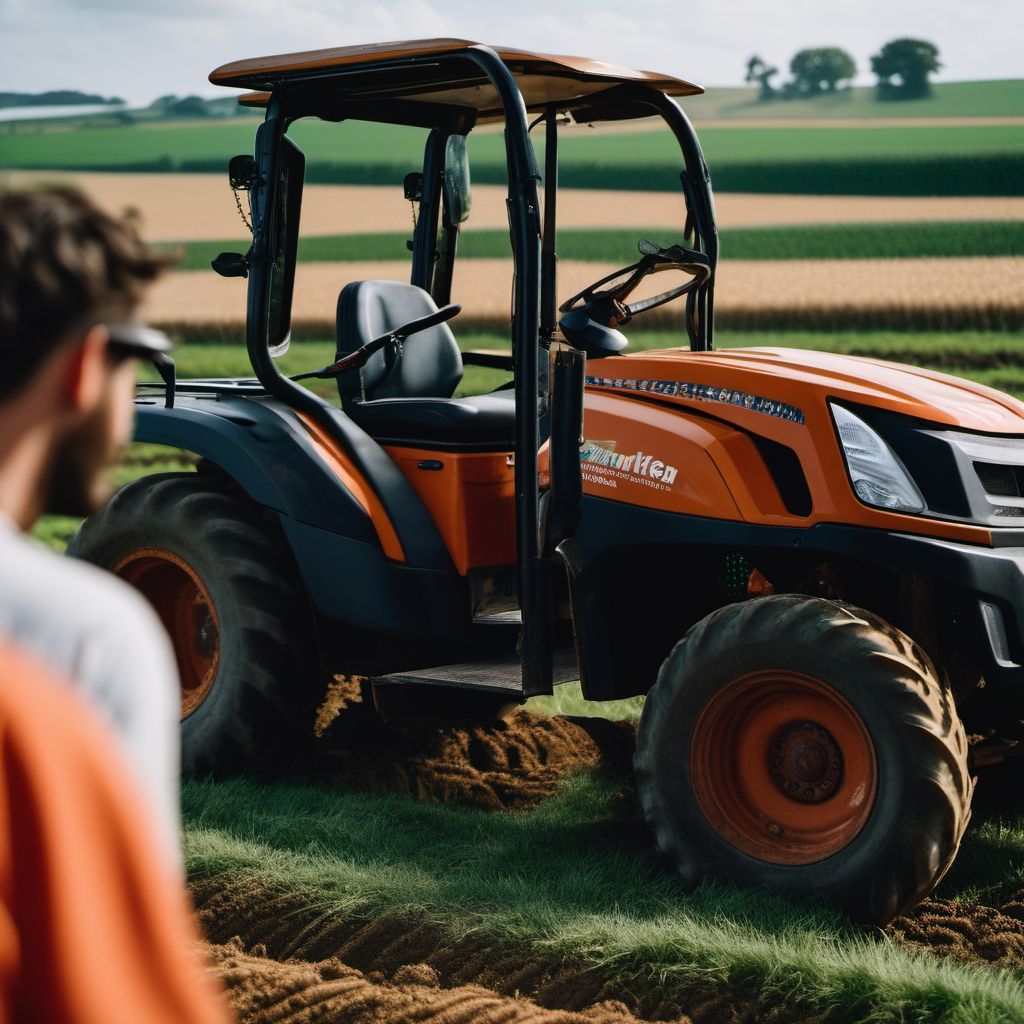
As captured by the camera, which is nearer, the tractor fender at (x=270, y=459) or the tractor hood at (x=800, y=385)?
the tractor hood at (x=800, y=385)

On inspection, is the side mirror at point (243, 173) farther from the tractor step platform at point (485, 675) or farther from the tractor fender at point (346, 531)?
the tractor step platform at point (485, 675)

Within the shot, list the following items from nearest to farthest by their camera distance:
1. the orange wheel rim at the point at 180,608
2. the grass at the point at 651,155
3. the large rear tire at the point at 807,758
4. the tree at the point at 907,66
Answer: the large rear tire at the point at 807,758
the orange wheel rim at the point at 180,608
the grass at the point at 651,155
the tree at the point at 907,66

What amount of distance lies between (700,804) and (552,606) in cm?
73

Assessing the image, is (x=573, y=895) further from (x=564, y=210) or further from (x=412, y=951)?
(x=564, y=210)

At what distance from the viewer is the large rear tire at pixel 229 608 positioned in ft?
15.8

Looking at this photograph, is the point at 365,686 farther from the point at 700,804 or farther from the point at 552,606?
the point at 700,804

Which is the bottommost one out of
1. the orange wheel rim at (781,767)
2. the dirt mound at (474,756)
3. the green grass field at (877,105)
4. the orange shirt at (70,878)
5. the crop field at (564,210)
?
the dirt mound at (474,756)

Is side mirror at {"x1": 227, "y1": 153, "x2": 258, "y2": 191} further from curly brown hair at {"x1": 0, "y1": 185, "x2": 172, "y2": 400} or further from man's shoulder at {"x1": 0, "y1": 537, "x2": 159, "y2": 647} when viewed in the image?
man's shoulder at {"x1": 0, "y1": 537, "x2": 159, "y2": 647}

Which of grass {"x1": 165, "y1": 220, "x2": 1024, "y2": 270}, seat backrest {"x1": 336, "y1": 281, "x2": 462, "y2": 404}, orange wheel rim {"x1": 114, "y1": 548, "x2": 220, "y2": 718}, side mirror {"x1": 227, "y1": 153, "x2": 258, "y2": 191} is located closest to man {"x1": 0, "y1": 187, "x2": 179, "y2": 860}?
side mirror {"x1": 227, "y1": 153, "x2": 258, "y2": 191}

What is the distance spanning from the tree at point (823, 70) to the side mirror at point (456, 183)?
172 feet

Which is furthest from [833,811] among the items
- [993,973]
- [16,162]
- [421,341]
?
[16,162]

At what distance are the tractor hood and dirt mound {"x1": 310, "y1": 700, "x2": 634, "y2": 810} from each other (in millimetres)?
1413

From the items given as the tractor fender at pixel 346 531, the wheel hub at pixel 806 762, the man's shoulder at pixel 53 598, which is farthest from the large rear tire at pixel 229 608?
the man's shoulder at pixel 53 598

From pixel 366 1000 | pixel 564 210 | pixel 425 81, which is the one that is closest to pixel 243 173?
pixel 425 81
